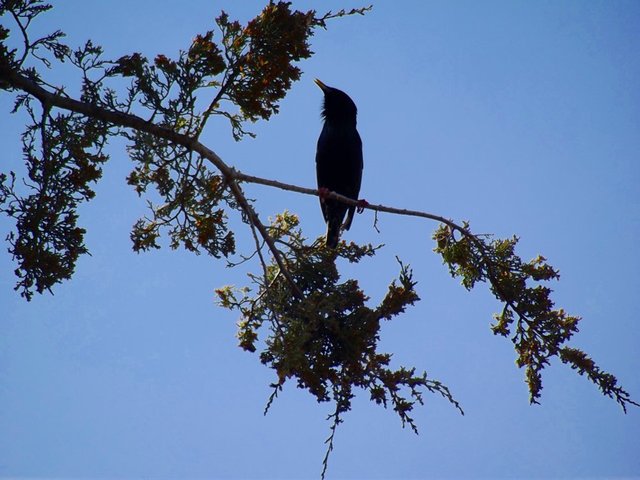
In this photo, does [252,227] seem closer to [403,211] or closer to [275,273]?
[275,273]

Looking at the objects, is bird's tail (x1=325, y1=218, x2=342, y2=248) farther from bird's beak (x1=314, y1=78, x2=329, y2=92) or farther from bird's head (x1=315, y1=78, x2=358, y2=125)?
bird's beak (x1=314, y1=78, x2=329, y2=92)

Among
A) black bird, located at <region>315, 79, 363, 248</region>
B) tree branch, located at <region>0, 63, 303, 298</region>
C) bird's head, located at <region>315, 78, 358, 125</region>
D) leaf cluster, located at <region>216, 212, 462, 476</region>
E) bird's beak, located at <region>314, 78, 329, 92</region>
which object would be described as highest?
bird's beak, located at <region>314, 78, 329, 92</region>

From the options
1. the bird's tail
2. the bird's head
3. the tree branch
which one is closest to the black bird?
the bird's head

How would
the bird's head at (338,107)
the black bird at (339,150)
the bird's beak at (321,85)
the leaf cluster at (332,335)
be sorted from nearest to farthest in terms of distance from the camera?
the leaf cluster at (332,335) → the black bird at (339,150) → the bird's head at (338,107) → the bird's beak at (321,85)

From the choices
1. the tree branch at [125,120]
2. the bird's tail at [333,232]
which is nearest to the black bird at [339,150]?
the bird's tail at [333,232]

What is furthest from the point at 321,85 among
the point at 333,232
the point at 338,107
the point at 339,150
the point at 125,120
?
the point at 125,120

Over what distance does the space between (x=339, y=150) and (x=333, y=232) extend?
4.22 feet

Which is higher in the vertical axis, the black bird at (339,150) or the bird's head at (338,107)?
the bird's head at (338,107)

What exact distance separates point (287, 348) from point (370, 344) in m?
0.80

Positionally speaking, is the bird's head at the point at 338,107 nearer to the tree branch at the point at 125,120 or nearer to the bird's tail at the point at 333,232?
the bird's tail at the point at 333,232

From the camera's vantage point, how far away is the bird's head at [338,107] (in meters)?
7.49

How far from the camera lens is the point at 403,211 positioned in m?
5.07

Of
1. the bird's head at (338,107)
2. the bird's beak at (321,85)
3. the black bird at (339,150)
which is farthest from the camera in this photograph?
the bird's beak at (321,85)

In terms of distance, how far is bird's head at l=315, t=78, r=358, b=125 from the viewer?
7.49m
